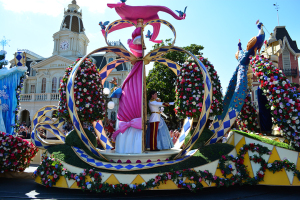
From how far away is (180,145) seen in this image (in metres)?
7.48

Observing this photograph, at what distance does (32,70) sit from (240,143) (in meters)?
35.6

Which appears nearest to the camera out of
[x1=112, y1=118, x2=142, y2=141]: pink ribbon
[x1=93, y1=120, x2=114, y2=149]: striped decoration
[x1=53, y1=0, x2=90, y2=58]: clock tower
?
[x1=112, y1=118, x2=142, y2=141]: pink ribbon

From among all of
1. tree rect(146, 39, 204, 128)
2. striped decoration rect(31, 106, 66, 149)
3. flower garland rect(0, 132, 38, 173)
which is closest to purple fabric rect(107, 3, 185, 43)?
striped decoration rect(31, 106, 66, 149)

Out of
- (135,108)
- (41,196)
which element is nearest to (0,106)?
(41,196)

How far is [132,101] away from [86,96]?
4.62 feet

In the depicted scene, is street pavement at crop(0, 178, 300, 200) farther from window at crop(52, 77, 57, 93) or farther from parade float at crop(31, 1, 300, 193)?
window at crop(52, 77, 57, 93)

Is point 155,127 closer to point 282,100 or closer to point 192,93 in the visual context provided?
point 192,93

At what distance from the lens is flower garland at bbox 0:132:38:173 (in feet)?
20.5

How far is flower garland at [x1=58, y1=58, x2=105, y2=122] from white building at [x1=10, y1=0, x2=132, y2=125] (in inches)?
853

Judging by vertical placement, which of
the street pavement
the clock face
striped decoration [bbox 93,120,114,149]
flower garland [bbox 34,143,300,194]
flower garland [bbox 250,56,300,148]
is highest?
the clock face

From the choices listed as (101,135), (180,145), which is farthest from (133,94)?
(180,145)

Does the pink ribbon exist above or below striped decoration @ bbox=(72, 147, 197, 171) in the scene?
above

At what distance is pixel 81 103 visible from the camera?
662 centimetres

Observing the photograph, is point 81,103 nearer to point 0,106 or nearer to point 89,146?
point 89,146
